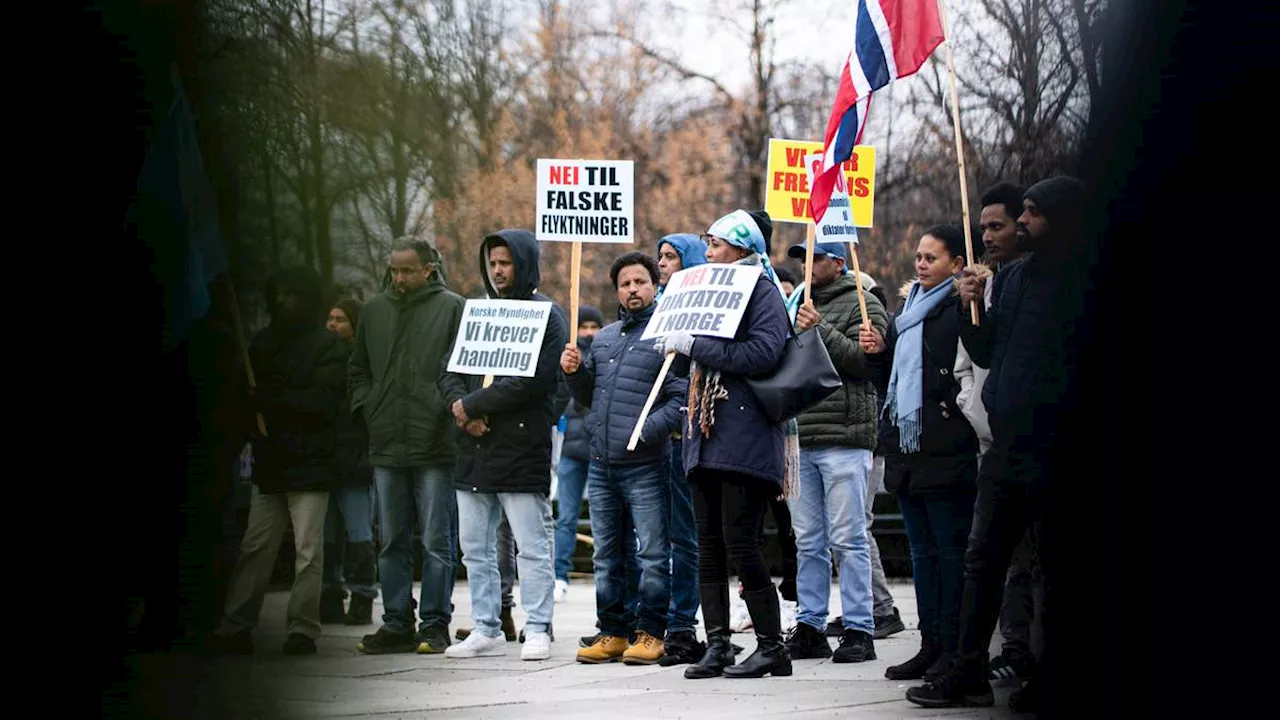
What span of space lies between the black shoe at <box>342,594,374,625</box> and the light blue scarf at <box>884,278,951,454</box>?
4054 millimetres

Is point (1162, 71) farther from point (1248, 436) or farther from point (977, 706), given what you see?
point (977, 706)

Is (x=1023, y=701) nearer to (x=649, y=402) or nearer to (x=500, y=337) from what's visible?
(x=649, y=402)

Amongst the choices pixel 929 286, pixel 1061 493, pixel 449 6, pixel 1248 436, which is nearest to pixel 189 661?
pixel 1061 493

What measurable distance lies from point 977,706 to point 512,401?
10.6ft

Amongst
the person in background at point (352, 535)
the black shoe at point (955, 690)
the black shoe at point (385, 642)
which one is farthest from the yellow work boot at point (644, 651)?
the black shoe at point (955, 690)

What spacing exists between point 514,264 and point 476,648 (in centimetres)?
207

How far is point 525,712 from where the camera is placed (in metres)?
6.43

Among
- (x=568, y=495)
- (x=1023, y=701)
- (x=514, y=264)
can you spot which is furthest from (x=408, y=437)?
(x=1023, y=701)

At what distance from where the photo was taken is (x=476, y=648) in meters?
8.73

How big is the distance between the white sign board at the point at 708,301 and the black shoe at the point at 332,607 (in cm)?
352

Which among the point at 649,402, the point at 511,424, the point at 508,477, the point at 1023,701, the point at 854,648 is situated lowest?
the point at 854,648

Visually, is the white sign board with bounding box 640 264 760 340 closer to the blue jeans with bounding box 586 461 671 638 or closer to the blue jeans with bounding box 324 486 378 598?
the blue jeans with bounding box 586 461 671 638

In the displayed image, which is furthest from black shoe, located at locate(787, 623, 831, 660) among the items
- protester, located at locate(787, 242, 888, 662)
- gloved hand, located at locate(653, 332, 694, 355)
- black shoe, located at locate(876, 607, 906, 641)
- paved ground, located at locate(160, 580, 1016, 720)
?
gloved hand, located at locate(653, 332, 694, 355)

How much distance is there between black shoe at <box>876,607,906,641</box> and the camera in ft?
31.3
